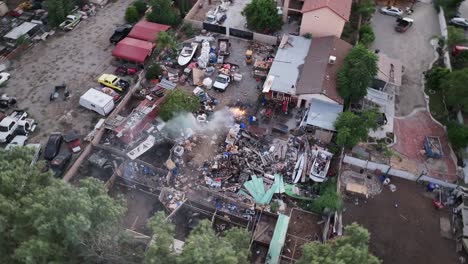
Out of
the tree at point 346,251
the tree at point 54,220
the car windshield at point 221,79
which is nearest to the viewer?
the tree at point 346,251

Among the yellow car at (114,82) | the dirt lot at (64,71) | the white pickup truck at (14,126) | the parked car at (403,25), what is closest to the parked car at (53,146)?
the dirt lot at (64,71)

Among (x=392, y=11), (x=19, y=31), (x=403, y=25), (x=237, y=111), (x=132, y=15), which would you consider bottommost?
(x=237, y=111)

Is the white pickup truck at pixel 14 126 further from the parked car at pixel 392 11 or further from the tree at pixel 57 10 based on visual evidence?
the parked car at pixel 392 11

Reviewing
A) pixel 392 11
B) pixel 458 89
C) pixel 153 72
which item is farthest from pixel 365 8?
pixel 153 72

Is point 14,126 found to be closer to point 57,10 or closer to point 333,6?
point 57,10

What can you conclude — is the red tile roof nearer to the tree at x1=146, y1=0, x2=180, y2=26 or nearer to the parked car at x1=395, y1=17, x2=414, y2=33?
the parked car at x1=395, y1=17, x2=414, y2=33

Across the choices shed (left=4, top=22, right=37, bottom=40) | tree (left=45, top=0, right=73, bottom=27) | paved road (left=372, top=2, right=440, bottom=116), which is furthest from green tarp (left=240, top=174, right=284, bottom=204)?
shed (left=4, top=22, right=37, bottom=40)
